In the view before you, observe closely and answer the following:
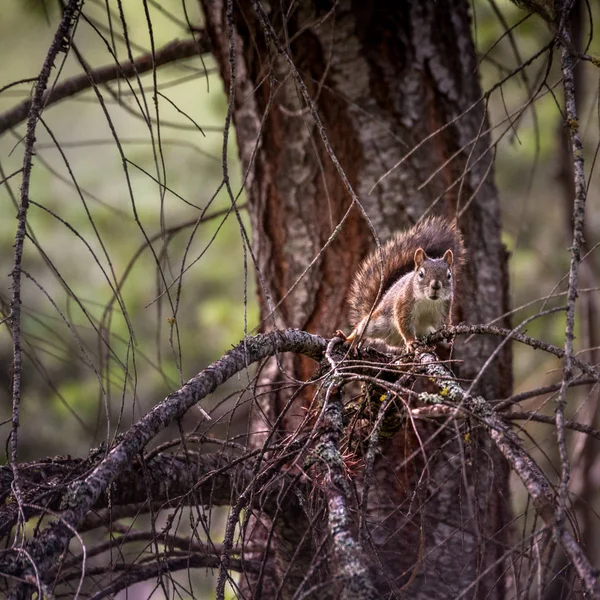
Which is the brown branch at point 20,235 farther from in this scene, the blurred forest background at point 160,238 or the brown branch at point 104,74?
the blurred forest background at point 160,238

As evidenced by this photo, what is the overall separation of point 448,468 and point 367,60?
50.3 inches

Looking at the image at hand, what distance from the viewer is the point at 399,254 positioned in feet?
7.97

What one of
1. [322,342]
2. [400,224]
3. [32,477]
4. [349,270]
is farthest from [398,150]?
[32,477]

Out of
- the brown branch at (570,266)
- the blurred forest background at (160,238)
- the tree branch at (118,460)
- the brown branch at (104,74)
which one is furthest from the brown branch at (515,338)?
the blurred forest background at (160,238)

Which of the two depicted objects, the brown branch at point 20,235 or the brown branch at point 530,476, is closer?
the brown branch at point 530,476

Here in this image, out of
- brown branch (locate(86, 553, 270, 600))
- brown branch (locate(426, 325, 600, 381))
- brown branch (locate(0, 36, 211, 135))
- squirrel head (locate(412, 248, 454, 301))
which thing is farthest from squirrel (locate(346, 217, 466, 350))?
brown branch (locate(0, 36, 211, 135))

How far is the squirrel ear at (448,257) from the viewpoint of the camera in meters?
2.26

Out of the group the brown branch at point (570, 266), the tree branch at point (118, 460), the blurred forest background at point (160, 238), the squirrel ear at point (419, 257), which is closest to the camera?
the brown branch at point (570, 266)

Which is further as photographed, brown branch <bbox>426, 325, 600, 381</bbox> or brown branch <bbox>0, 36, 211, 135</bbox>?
brown branch <bbox>0, 36, 211, 135</bbox>

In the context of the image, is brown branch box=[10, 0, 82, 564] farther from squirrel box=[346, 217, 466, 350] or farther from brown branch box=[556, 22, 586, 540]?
squirrel box=[346, 217, 466, 350]

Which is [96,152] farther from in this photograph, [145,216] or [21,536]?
[21,536]

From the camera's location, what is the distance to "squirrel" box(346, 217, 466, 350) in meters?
2.30

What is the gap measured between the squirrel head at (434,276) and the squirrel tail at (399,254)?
5 cm

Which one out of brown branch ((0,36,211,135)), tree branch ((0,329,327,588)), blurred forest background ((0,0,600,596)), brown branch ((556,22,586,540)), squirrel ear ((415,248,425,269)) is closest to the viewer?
brown branch ((556,22,586,540))
